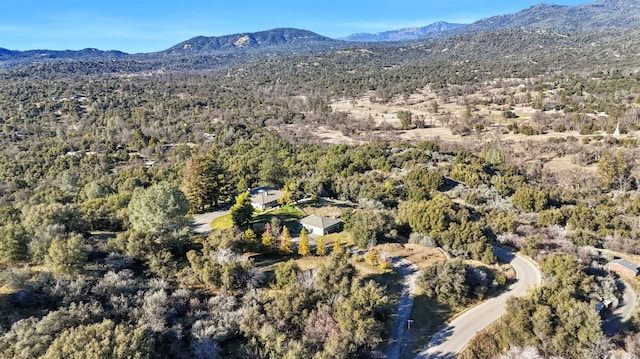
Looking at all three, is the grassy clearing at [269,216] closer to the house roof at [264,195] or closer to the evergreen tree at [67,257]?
the house roof at [264,195]

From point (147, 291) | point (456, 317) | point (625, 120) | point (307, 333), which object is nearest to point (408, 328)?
point (456, 317)

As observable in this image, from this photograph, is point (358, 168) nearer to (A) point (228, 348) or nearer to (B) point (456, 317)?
(B) point (456, 317)

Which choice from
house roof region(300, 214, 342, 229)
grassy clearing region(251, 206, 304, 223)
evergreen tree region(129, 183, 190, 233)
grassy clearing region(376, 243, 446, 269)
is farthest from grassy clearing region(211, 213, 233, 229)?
grassy clearing region(376, 243, 446, 269)

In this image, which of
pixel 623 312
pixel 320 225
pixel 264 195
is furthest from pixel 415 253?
pixel 264 195

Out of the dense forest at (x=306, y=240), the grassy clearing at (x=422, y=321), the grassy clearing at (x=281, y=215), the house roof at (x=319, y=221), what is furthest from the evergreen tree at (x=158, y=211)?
the grassy clearing at (x=422, y=321)

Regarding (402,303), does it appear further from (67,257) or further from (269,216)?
(67,257)
